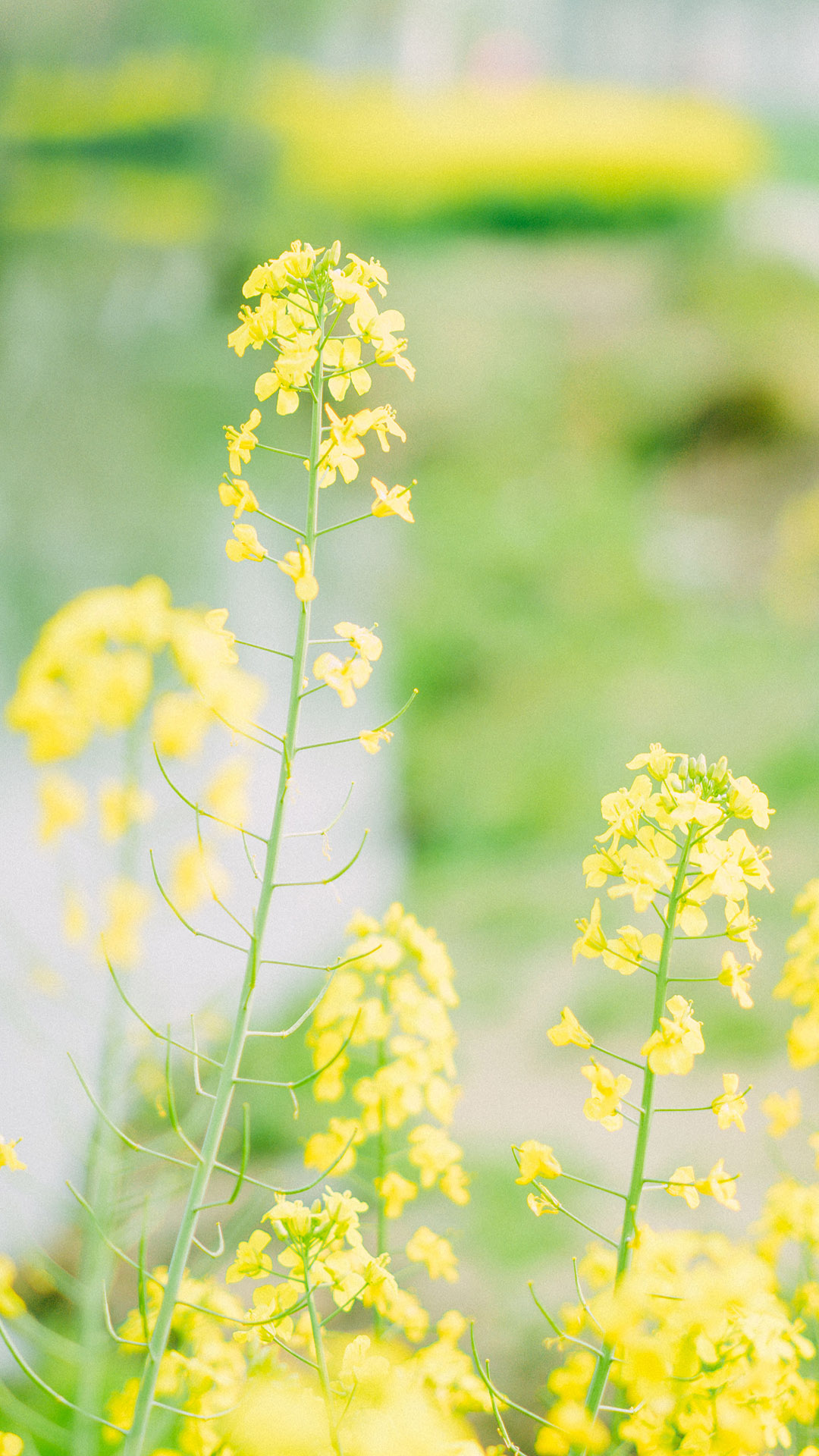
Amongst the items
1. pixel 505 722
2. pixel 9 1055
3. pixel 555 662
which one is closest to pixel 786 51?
pixel 555 662

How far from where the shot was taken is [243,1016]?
1.30 ft

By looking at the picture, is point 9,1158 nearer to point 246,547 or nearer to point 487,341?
point 246,547

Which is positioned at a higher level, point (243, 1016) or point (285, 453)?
point (285, 453)

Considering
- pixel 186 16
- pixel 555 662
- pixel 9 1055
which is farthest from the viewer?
pixel 186 16

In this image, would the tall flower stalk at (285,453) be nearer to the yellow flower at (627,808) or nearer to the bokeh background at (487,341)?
the yellow flower at (627,808)

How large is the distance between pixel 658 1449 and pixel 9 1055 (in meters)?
1.39

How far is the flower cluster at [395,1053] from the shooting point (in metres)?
0.45

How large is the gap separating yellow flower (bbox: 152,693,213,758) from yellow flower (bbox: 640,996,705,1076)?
357 millimetres

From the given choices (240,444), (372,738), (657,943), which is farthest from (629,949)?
(240,444)

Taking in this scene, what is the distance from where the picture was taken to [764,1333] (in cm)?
36

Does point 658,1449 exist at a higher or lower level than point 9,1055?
lower

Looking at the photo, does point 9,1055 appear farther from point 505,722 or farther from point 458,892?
point 505,722

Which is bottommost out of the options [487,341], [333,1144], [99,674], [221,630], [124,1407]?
[124,1407]

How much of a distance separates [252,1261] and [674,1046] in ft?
0.55
